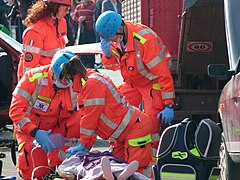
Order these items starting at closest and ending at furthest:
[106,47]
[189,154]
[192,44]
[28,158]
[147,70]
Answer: [189,154] < [28,158] < [147,70] < [106,47] < [192,44]

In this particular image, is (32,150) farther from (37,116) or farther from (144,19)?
(144,19)

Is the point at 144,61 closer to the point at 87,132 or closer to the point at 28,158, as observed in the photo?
the point at 87,132

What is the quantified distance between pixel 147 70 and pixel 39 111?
1.08 meters

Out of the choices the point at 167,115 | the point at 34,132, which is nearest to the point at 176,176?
the point at 167,115

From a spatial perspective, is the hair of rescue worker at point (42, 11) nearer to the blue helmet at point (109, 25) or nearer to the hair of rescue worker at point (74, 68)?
the blue helmet at point (109, 25)

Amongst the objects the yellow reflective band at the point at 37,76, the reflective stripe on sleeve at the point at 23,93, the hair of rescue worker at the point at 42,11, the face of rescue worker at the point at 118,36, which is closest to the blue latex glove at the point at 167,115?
the face of rescue worker at the point at 118,36

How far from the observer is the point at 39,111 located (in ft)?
Answer: 23.8

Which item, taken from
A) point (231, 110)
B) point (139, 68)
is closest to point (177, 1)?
point (139, 68)

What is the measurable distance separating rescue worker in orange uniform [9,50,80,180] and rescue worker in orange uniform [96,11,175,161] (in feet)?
1.97

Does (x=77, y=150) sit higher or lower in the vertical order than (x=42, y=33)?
lower

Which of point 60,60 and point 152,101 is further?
point 152,101

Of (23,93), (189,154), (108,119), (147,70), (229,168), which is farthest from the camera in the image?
(147,70)

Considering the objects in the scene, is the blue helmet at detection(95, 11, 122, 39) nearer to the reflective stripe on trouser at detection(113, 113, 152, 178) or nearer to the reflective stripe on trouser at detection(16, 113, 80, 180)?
the reflective stripe on trouser at detection(113, 113, 152, 178)

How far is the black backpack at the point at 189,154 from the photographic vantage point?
5938mm
